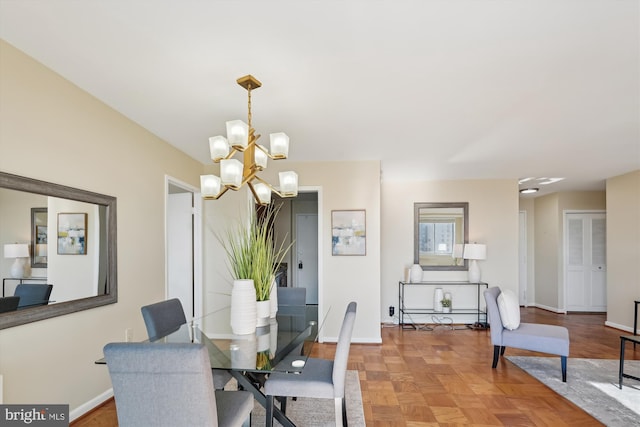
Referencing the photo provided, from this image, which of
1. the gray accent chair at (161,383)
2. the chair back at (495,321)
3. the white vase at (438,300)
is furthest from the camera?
the white vase at (438,300)

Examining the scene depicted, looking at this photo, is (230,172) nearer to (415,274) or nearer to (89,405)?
(89,405)

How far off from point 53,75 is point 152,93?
60 centimetres

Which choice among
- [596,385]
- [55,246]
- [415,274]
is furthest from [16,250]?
[415,274]

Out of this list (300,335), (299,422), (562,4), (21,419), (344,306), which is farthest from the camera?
(344,306)

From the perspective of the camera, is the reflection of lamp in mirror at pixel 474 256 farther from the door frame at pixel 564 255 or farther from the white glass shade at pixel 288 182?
the white glass shade at pixel 288 182

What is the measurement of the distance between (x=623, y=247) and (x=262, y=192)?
19.1 feet

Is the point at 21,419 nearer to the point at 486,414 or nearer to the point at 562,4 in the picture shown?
the point at 486,414

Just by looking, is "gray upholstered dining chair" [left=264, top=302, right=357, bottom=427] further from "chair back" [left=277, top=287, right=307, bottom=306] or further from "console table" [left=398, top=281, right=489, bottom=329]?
"console table" [left=398, top=281, right=489, bottom=329]

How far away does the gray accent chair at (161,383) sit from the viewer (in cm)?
141

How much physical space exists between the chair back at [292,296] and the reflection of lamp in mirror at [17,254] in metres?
2.03

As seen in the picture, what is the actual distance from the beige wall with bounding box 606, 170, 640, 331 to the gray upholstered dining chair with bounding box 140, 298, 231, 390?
6071 mm

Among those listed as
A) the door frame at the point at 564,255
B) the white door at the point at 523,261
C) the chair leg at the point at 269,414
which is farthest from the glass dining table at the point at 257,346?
the white door at the point at 523,261

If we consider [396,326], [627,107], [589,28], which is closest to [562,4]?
[589,28]

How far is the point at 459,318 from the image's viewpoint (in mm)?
5910
